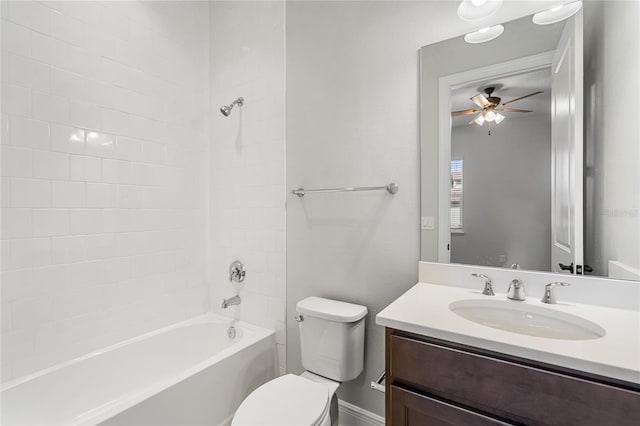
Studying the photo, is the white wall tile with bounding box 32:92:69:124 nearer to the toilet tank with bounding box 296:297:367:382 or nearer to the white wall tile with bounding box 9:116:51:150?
the white wall tile with bounding box 9:116:51:150

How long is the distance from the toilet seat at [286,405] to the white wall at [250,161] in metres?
0.61

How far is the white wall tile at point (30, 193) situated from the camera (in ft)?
4.72

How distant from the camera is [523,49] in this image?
1257 millimetres

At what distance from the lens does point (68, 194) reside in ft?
5.27

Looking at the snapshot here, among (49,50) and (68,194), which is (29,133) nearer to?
(68,194)

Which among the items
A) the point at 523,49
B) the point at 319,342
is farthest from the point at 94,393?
the point at 523,49

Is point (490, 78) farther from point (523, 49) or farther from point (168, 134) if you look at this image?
point (168, 134)

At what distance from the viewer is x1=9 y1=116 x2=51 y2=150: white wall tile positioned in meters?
1.43

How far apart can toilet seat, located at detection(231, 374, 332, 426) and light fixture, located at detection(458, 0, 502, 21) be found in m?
1.76

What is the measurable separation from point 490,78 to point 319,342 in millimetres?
1499

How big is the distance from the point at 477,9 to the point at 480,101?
38 centimetres

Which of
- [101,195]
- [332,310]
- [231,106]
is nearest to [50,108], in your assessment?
[101,195]

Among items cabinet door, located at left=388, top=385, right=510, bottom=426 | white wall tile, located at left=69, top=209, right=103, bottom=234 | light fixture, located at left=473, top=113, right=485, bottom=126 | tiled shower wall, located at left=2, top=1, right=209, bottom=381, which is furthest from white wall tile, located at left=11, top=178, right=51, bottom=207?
light fixture, located at left=473, top=113, right=485, bottom=126

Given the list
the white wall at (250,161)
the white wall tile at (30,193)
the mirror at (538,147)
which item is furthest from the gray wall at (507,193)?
the white wall tile at (30,193)
